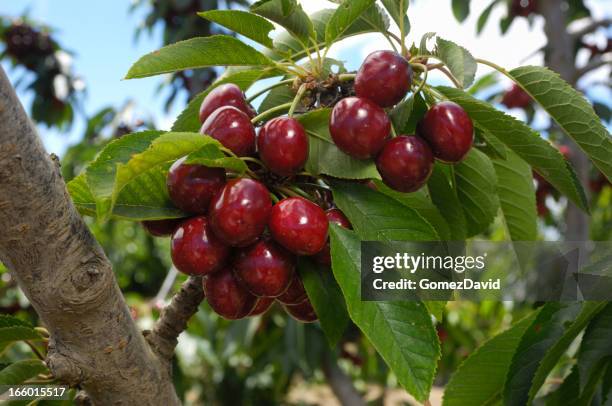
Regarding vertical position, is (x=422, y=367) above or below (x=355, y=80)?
below

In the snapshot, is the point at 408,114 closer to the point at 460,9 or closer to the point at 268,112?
the point at 268,112

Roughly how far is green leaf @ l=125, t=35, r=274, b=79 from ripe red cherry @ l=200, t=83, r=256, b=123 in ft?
0.15

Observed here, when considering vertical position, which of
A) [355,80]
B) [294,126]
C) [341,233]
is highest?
[355,80]

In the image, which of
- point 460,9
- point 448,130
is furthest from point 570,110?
point 460,9

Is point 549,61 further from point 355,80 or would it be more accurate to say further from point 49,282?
point 49,282

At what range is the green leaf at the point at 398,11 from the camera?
92 cm

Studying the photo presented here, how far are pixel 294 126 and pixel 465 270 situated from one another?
15.5 inches

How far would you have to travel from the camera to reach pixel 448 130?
82 cm

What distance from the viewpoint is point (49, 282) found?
2.42ft

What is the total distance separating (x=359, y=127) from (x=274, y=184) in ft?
0.51

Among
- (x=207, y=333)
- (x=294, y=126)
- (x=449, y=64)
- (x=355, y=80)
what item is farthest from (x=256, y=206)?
(x=207, y=333)

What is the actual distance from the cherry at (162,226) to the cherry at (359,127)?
249 millimetres

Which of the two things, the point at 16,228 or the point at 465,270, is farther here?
the point at 465,270

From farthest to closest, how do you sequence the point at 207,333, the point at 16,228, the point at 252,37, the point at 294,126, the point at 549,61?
1. the point at 207,333
2. the point at 549,61
3. the point at 252,37
4. the point at 294,126
5. the point at 16,228
